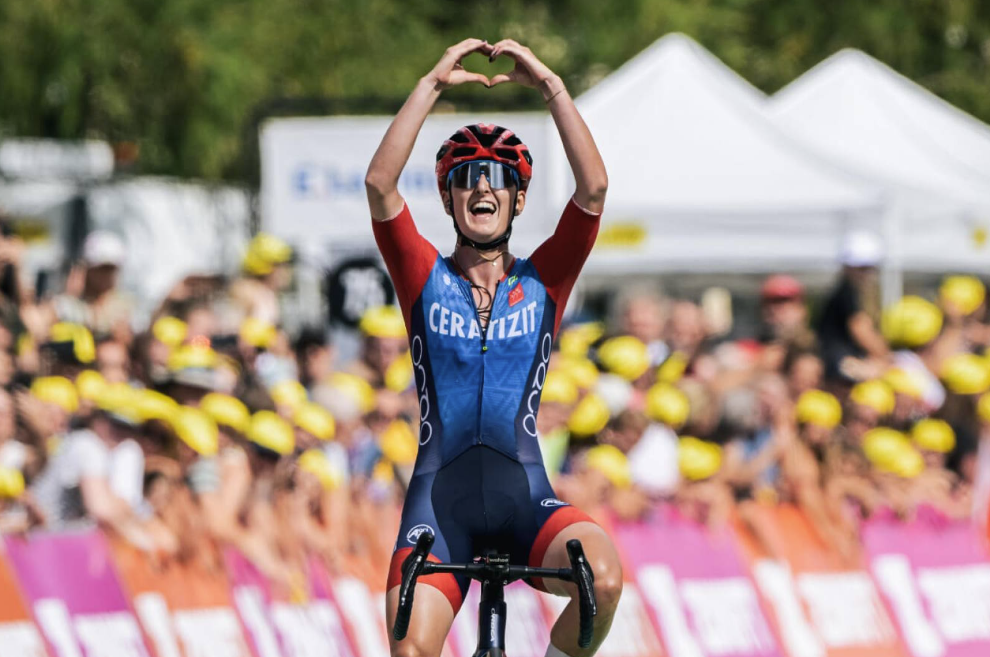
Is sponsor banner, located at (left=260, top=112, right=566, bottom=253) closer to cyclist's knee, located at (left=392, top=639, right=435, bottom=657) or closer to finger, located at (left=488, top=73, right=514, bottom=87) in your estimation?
finger, located at (left=488, top=73, right=514, bottom=87)

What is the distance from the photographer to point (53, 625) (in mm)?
8734

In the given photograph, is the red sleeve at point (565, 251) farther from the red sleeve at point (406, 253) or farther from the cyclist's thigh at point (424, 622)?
the cyclist's thigh at point (424, 622)

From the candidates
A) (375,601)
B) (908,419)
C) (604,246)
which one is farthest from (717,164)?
(375,601)

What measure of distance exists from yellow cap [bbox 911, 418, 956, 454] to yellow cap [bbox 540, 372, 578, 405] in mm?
2254

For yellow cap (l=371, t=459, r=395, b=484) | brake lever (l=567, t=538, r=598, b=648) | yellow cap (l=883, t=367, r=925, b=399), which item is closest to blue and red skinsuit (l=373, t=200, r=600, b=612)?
brake lever (l=567, t=538, r=598, b=648)

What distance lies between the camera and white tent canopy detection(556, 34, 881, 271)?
1459 cm

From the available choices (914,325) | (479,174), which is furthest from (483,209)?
(914,325)

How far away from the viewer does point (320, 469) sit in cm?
929

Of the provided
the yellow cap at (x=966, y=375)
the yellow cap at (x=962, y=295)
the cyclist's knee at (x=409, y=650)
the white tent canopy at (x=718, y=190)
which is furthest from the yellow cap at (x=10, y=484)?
the yellow cap at (x=962, y=295)

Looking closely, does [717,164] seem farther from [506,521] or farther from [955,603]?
[506,521]

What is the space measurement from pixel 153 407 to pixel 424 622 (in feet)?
13.6

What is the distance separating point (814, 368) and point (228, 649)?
13.2ft

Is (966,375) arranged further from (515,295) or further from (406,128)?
(406,128)

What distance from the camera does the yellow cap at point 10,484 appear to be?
8.97 m
